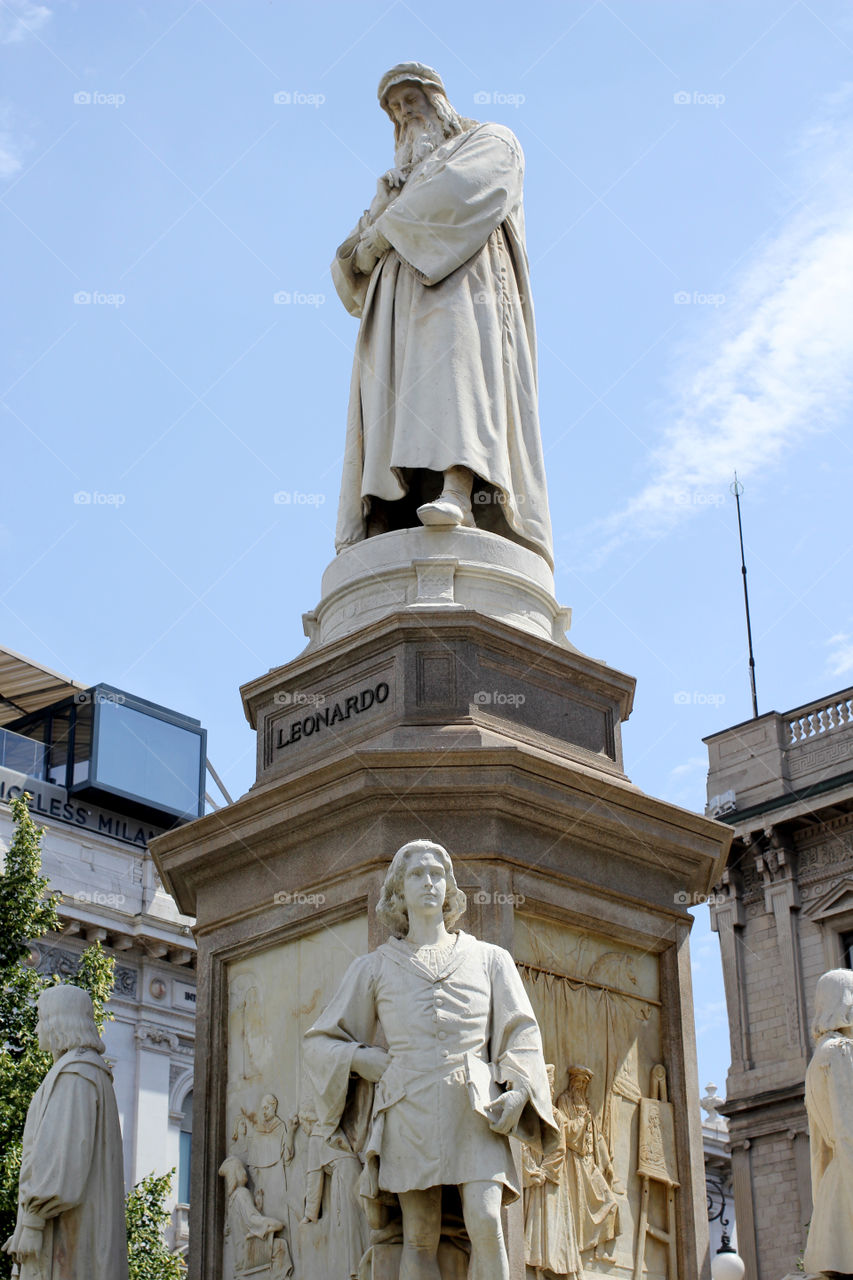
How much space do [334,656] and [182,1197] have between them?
26150 mm

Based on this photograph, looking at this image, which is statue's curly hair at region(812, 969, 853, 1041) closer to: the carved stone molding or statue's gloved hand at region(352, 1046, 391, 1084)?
statue's gloved hand at region(352, 1046, 391, 1084)

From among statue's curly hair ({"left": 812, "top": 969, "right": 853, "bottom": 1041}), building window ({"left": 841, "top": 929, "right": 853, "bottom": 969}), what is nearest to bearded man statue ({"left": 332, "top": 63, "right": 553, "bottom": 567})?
statue's curly hair ({"left": 812, "top": 969, "right": 853, "bottom": 1041})

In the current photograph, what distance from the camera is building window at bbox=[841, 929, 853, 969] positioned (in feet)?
101

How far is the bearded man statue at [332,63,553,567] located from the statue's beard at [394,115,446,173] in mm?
18

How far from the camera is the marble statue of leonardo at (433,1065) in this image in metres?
8.29

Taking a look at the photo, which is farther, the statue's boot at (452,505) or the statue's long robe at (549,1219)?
the statue's boot at (452,505)

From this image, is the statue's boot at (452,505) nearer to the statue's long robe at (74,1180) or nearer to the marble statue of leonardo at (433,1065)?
the marble statue of leonardo at (433,1065)

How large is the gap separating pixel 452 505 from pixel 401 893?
11.5 feet

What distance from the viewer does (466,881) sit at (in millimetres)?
10023

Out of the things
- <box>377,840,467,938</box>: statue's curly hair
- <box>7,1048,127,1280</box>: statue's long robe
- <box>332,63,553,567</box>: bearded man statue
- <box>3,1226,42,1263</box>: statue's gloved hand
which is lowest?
<box>3,1226,42,1263</box>: statue's gloved hand

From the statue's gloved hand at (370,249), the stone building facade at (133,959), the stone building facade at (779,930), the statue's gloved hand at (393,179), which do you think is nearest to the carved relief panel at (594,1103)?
the statue's gloved hand at (370,249)

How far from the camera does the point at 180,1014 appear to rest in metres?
36.2

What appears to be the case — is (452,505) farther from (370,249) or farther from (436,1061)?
(436,1061)

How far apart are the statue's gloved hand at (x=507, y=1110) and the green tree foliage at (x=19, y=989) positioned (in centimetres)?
1125
